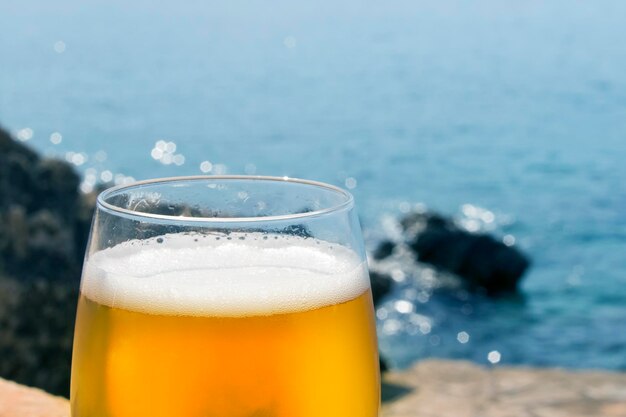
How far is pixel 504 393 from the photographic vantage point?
23.4 feet

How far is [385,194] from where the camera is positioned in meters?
20.8

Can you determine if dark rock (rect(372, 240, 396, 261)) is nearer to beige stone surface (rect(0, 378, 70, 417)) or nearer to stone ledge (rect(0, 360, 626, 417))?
stone ledge (rect(0, 360, 626, 417))

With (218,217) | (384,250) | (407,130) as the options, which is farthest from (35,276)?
(407,130)

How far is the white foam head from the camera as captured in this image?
134 centimetres

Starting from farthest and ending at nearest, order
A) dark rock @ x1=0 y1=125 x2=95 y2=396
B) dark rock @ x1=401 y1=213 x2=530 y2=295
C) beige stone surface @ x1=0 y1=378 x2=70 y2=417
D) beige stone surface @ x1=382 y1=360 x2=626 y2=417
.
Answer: dark rock @ x1=401 y1=213 x2=530 y2=295
beige stone surface @ x1=382 y1=360 x2=626 y2=417
dark rock @ x1=0 y1=125 x2=95 y2=396
beige stone surface @ x1=0 y1=378 x2=70 y2=417

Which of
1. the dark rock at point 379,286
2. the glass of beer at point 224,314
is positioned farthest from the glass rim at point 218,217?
the dark rock at point 379,286

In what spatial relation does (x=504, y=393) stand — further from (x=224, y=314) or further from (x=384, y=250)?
(x=384, y=250)

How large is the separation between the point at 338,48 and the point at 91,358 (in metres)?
56.2

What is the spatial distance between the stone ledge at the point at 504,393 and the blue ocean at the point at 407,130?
2.90 meters

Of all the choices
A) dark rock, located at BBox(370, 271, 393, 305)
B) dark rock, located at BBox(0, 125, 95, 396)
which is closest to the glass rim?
dark rock, located at BBox(0, 125, 95, 396)

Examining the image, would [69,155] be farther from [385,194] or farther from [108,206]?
[108,206]

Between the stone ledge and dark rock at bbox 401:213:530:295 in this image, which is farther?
dark rock at bbox 401:213:530:295

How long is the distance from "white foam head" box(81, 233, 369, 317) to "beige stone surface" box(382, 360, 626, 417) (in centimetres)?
501

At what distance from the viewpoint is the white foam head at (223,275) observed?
4.41 feet
